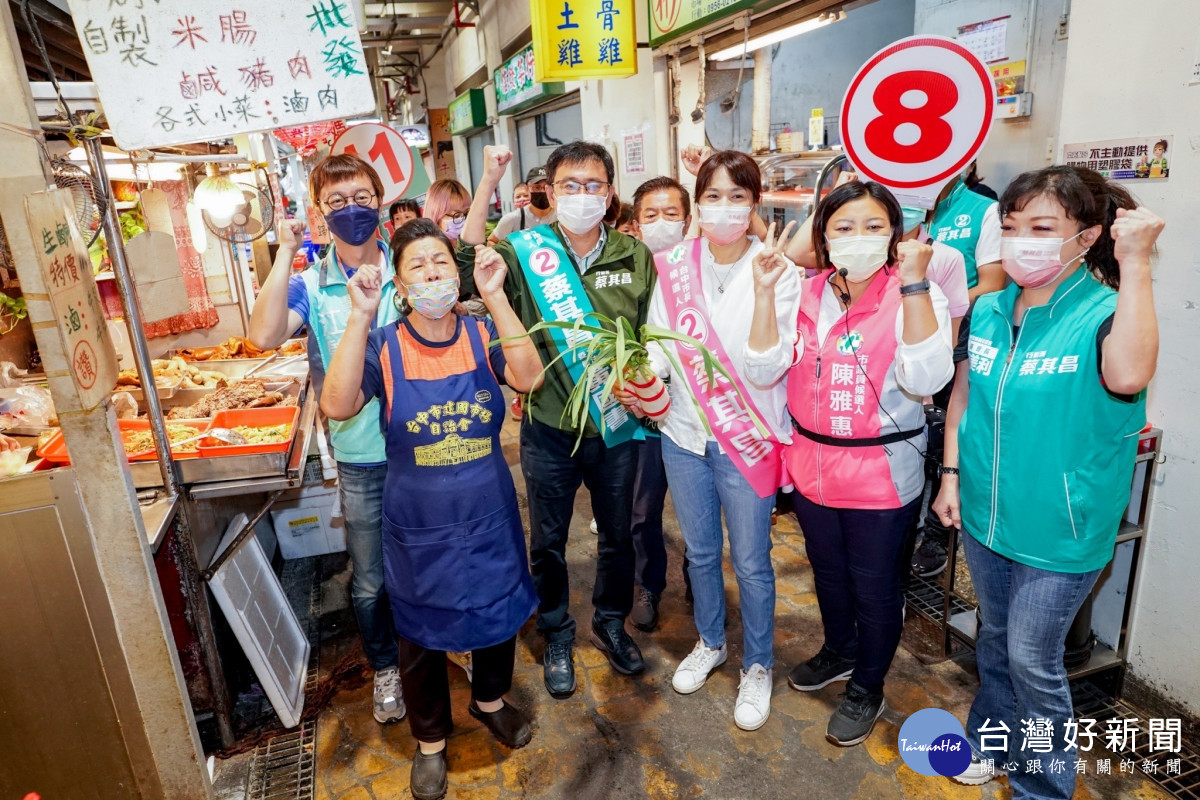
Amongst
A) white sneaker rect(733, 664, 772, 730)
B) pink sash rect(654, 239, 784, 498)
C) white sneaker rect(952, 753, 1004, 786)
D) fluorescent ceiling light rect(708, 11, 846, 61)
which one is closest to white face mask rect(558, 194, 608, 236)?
pink sash rect(654, 239, 784, 498)

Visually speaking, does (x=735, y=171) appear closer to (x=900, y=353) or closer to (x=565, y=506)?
(x=900, y=353)

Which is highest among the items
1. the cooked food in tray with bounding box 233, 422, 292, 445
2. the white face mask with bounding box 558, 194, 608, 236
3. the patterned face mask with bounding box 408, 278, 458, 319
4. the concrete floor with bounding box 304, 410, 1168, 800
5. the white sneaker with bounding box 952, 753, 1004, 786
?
the white face mask with bounding box 558, 194, 608, 236

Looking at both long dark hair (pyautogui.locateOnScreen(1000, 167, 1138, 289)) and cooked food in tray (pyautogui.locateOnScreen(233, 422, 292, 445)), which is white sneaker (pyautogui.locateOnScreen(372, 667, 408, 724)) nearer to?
cooked food in tray (pyautogui.locateOnScreen(233, 422, 292, 445))

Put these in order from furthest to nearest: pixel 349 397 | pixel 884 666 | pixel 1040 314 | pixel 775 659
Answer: pixel 775 659
pixel 884 666
pixel 349 397
pixel 1040 314

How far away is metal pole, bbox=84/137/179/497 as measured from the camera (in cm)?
251

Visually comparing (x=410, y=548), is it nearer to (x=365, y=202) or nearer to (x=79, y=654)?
(x=79, y=654)

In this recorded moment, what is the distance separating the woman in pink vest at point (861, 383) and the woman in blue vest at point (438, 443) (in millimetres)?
947

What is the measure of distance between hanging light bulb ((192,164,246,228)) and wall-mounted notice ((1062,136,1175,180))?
4995 mm

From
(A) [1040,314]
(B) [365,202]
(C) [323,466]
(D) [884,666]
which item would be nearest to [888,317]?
(A) [1040,314]

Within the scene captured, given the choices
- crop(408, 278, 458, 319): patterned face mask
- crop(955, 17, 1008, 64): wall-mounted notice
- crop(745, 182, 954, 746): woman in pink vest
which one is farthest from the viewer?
crop(955, 17, 1008, 64): wall-mounted notice

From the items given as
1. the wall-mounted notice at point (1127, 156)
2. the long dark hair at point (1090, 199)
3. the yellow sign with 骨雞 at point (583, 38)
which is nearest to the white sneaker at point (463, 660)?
the long dark hair at point (1090, 199)

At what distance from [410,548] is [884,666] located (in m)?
1.89

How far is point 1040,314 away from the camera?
2.19 m

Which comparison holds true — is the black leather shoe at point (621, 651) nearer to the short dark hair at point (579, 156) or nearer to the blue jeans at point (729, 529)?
the blue jeans at point (729, 529)
